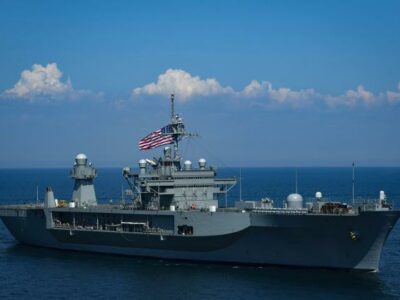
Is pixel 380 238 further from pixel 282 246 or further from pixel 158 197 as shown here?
pixel 158 197

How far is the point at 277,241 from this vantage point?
133ft

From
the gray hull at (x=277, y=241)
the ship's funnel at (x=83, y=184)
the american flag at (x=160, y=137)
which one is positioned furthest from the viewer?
the ship's funnel at (x=83, y=184)

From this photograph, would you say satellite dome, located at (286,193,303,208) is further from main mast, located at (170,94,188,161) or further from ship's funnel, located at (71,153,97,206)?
ship's funnel, located at (71,153,97,206)

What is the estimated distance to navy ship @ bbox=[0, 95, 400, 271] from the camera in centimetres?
3884

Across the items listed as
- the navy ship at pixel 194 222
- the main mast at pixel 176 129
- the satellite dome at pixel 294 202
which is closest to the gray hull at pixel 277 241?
the navy ship at pixel 194 222

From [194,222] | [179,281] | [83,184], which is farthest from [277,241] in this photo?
[83,184]

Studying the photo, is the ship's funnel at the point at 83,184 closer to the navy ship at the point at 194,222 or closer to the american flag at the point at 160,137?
the navy ship at the point at 194,222

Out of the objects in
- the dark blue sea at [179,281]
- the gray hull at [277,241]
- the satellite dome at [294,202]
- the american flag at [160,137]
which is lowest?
the dark blue sea at [179,281]

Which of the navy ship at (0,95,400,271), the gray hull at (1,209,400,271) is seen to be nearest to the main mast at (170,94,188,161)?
the navy ship at (0,95,400,271)

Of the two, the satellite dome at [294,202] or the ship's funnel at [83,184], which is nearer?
the satellite dome at [294,202]

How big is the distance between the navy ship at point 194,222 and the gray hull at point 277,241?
0.06 metres

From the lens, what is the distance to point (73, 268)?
44.1 meters

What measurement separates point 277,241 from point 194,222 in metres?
5.54

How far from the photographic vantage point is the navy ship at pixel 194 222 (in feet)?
127
